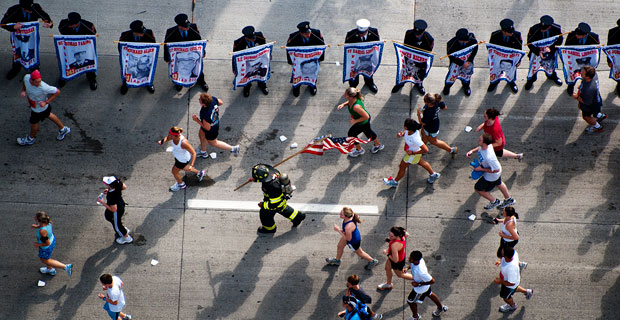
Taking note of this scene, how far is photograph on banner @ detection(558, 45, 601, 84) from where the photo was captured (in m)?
13.3

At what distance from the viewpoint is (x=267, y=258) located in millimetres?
11688

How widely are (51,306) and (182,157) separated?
2956 mm

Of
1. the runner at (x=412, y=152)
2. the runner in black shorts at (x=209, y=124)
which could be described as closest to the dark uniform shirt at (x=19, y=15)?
the runner in black shorts at (x=209, y=124)

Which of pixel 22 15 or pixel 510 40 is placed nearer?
pixel 22 15

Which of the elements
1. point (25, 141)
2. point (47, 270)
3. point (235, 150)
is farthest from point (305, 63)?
point (47, 270)

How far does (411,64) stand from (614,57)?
369 centimetres

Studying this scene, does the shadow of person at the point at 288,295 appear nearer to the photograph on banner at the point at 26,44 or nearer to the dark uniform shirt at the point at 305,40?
the dark uniform shirt at the point at 305,40

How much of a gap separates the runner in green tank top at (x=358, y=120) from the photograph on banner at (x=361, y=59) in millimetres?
1130

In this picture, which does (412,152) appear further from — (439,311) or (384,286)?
(439,311)

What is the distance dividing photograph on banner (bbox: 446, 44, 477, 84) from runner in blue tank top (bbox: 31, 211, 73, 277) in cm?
729

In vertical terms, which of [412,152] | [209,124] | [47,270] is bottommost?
[47,270]

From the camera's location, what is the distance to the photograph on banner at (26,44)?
1297 centimetres

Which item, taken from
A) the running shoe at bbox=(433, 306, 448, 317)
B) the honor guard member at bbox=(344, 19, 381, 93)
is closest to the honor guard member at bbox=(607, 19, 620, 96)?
the honor guard member at bbox=(344, 19, 381, 93)

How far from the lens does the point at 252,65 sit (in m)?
13.2
